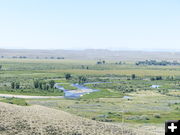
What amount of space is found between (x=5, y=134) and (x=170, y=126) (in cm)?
1816

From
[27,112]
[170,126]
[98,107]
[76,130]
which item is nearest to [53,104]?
[98,107]

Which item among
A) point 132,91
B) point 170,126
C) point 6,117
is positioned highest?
point 170,126

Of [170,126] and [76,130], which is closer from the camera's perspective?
[170,126]

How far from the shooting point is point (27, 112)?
31.1 m

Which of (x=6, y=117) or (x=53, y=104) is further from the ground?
(x=6, y=117)

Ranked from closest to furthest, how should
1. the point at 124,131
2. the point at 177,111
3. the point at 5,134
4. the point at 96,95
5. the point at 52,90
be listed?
the point at 5,134 → the point at 124,131 → the point at 177,111 → the point at 96,95 → the point at 52,90

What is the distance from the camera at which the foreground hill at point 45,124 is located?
86.7 ft

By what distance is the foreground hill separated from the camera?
2642cm

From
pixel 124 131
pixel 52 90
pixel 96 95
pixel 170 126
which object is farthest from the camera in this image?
pixel 52 90

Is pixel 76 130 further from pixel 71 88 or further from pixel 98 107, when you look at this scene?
pixel 71 88

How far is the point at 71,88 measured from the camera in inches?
3184

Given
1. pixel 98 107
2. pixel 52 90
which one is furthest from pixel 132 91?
pixel 98 107

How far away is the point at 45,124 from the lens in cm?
2791

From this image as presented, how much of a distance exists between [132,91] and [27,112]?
48.8 metres
